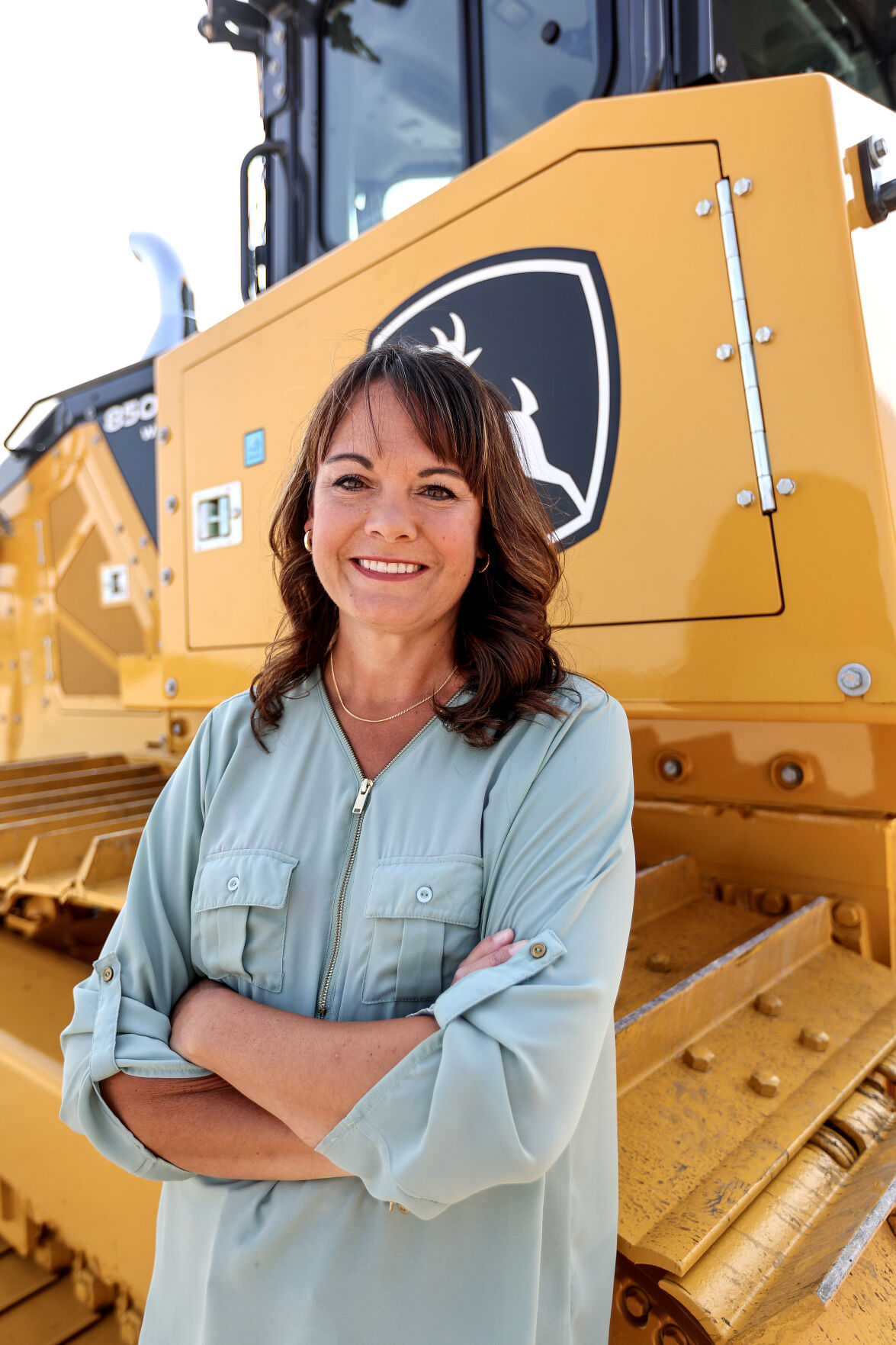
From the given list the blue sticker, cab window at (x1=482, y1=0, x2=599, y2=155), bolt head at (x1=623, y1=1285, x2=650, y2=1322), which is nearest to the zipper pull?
bolt head at (x1=623, y1=1285, x2=650, y2=1322)

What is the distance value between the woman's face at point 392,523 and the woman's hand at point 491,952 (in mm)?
395

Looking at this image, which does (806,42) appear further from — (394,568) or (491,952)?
(491,952)

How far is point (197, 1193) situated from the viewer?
104 cm

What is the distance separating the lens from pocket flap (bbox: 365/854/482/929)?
997mm

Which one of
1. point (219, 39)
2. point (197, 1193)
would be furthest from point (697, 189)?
point (219, 39)

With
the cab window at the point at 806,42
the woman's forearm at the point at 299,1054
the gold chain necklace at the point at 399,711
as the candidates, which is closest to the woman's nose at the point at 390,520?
the gold chain necklace at the point at 399,711

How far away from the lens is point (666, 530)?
1.65 m

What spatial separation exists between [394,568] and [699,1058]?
0.96 metres

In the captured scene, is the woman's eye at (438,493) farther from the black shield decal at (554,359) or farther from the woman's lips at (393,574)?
the black shield decal at (554,359)

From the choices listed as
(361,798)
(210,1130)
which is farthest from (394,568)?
(210,1130)

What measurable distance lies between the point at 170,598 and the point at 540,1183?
7.23ft

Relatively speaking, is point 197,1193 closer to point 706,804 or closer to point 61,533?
point 706,804

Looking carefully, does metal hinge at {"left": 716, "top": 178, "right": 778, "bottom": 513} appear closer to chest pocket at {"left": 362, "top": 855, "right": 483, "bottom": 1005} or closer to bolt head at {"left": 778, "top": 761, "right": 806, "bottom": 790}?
bolt head at {"left": 778, "top": 761, "right": 806, "bottom": 790}

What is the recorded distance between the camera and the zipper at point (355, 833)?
1.03 m
